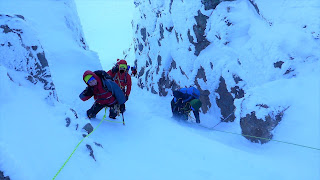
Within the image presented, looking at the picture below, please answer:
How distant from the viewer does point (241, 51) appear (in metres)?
8.25

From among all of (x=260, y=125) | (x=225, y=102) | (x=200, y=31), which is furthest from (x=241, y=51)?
(x=260, y=125)

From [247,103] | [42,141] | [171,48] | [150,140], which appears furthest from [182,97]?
[171,48]

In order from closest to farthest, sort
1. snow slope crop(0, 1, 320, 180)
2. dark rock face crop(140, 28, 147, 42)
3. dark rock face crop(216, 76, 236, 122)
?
snow slope crop(0, 1, 320, 180) → dark rock face crop(216, 76, 236, 122) → dark rock face crop(140, 28, 147, 42)

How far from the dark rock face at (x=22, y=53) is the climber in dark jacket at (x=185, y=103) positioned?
4.28 m

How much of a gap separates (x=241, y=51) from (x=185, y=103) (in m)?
3.07

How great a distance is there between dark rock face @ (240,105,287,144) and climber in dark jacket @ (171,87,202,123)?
1659mm

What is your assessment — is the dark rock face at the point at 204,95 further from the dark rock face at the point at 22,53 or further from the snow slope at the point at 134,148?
the dark rock face at the point at 22,53

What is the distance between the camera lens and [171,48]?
1429cm

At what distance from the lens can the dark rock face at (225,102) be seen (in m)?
8.56

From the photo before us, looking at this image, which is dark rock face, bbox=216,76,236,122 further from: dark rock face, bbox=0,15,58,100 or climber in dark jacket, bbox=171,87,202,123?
dark rock face, bbox=0,15,58,100

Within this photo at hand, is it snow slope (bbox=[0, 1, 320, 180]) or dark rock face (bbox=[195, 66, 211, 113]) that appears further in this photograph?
dark rock face (bbox=[195, 66, 211, 113])

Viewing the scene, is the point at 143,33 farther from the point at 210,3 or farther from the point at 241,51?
the point at 241,51

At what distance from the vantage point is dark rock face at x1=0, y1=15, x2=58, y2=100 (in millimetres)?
4508

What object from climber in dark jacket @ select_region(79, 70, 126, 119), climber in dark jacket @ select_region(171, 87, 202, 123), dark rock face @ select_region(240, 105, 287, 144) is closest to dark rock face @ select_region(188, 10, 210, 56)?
climber in dark jacket @ select_region(171, 87, 202, 123)
